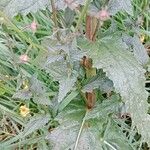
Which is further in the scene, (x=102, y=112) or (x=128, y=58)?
(x=102, y=112)

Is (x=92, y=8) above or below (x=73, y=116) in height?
above

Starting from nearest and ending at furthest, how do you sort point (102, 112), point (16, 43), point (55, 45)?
point (55, 45) → point (102, 112) → point (16, 43)

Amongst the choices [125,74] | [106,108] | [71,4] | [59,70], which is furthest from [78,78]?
[71,4]

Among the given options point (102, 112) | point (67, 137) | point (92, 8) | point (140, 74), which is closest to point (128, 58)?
point (140, 74)

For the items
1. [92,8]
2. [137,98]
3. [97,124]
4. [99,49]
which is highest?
[92,8]

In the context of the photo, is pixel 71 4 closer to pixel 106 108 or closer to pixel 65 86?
pixel 65 86

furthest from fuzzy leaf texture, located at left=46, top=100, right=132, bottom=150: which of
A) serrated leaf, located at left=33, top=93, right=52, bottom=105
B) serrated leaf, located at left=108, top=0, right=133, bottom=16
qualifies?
serrated leaf, located at left=108, top=0, right=133, bottom=16

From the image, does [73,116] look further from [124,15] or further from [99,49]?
[124,15]
